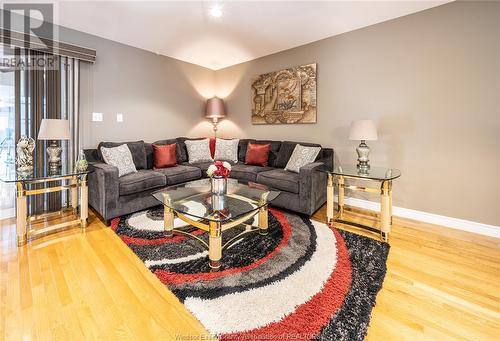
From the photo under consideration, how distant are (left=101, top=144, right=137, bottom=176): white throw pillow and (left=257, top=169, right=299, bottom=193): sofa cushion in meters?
1.66

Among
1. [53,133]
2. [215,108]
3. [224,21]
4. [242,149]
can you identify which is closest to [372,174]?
[242,149]

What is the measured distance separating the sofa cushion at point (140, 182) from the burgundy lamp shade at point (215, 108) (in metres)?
1.89

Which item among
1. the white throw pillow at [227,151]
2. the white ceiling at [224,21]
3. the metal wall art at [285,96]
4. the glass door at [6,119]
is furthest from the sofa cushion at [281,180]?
the glass door at [6,119]

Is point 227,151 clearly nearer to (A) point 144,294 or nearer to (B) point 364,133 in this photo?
(B) point 364,133

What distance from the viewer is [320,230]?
8.07ft

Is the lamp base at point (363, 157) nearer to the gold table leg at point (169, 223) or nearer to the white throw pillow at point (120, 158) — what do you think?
the gold table leg at point (169, 223)

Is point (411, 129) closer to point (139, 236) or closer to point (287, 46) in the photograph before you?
point (287, 46)

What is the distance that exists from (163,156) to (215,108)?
1512 mm

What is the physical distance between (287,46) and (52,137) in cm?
324

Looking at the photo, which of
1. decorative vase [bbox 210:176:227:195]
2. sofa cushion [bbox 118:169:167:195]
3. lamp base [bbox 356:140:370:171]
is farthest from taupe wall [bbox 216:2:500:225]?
sofa cushion [bbox 118:169:167:195]

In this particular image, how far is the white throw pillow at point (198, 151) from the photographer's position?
12.7ft

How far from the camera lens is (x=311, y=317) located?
52.1 inches

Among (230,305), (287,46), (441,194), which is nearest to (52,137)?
→ (230,305)

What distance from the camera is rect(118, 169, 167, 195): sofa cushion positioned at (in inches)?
105
